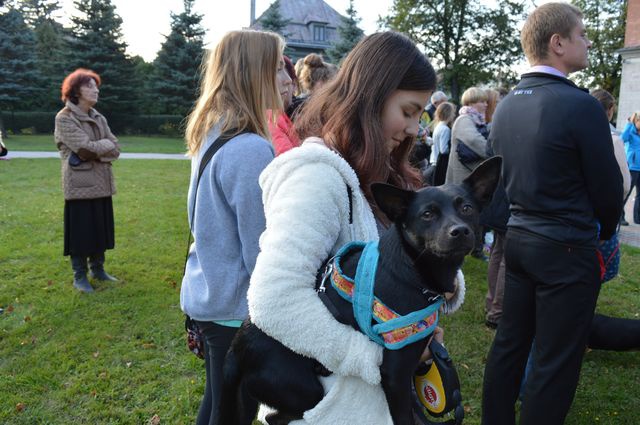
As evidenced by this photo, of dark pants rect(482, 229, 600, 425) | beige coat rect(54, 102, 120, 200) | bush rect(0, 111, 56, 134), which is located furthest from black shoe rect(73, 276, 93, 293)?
bush rect(0, 111, 56, 134)

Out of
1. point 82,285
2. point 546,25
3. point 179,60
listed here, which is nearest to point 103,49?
point 179,60

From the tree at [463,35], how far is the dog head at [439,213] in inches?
1825

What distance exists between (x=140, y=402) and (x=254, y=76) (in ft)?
9.58

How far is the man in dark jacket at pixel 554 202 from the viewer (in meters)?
2.75

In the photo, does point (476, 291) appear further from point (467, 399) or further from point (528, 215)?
point (528, 215)

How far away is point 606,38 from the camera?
44.3m

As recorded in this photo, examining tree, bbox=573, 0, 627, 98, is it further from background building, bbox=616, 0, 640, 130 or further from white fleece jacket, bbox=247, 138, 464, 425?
white fleece jacket, bbox=247, 138, 464, 425

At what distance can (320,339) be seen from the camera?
1610 mm

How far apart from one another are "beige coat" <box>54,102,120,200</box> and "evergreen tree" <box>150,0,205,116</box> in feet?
96.5

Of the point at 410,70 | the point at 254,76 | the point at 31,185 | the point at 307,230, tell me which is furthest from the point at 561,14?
Result: the point at 31,185

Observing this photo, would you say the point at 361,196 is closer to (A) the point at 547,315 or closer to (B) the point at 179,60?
(A) the point at 547,315

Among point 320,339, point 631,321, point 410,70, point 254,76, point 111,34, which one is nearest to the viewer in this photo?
point 320,339

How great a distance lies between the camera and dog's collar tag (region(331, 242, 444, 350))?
1.62m

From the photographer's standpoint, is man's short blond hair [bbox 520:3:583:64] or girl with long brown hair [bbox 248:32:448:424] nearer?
girl with long brown hair [bbox 248:32:448:424]
